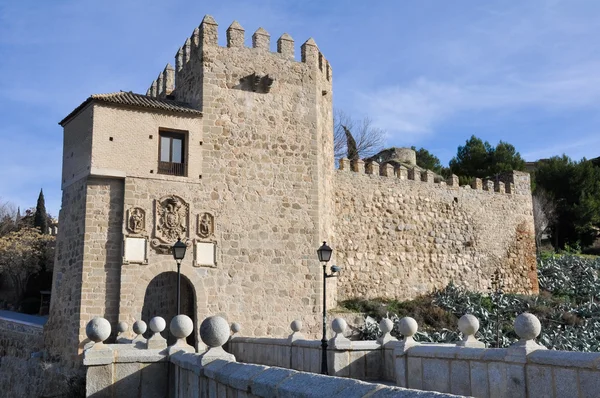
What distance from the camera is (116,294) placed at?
14672 millimetres

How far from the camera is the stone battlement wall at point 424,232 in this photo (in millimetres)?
20719

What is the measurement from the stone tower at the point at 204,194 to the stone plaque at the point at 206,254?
0.09 feet

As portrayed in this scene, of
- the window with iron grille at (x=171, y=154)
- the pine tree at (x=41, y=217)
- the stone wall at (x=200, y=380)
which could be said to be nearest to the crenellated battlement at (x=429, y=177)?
the window with iron grille at (x=171, y=154)

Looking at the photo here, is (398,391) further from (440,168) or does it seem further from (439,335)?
(440,168)

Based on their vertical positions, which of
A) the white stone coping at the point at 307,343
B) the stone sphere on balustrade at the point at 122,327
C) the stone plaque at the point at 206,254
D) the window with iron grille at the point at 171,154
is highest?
the window with iron grille at the point at 171,154

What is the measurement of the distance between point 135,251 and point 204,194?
2.35 m

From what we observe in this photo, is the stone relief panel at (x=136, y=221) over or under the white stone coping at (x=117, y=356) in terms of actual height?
over

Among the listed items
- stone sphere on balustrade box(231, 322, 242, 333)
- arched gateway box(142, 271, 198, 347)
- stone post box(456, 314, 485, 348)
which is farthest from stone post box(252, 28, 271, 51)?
stone post box(456, 314, 485, 348)

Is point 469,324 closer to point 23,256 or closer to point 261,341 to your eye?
point 261,341

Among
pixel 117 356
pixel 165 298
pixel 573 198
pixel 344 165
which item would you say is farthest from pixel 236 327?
pixel 573 198

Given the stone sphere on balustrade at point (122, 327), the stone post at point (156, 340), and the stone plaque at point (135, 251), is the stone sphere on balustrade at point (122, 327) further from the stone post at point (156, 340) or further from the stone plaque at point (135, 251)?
the stone post at point (156, 340)

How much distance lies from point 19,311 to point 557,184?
110 feet

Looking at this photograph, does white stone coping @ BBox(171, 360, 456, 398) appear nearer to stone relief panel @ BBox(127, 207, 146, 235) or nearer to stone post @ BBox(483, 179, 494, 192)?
stone relief panel @ BBox(127, 207, 146, 235)

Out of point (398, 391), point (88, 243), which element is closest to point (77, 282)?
point (88, 243)
